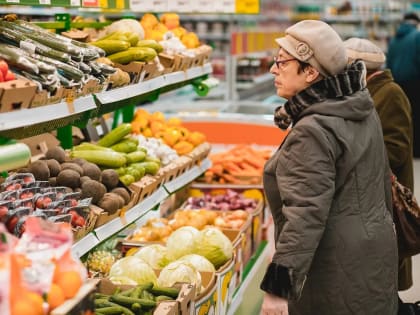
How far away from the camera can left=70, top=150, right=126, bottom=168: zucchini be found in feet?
12.1

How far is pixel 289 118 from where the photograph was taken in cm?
293

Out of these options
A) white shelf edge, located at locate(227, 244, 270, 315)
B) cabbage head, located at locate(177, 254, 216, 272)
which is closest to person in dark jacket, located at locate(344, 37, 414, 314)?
white shelf edge, located at locate(227, 244, 270, 315)

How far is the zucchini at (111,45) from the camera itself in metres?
3.75

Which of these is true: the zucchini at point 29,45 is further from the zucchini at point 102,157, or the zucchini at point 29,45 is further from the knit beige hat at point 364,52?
the knit beige hat at point 364,52

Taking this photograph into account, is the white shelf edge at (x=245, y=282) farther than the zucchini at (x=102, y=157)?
Yes

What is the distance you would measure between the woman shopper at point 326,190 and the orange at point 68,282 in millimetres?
1055

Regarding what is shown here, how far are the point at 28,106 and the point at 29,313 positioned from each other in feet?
3.18

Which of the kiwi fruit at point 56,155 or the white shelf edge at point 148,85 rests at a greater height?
the white shelf edge at point 148,85

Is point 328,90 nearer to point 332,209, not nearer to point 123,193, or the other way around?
point 332,209

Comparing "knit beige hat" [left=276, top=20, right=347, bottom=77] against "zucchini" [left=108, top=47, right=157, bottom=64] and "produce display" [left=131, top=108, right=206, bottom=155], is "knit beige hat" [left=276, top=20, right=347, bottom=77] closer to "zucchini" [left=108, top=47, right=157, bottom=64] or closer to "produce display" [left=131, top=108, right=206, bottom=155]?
"zucchini" [left=108, top=47, right=157, bottom=64]

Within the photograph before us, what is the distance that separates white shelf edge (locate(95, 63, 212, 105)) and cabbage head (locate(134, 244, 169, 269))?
77 cm

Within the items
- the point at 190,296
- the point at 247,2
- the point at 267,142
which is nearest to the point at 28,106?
the point at 190,296

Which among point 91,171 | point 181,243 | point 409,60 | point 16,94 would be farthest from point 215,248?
point 409,60

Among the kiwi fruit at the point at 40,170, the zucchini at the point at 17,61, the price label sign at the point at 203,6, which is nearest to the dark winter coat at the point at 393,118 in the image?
the price label sign at the point at 203,6
